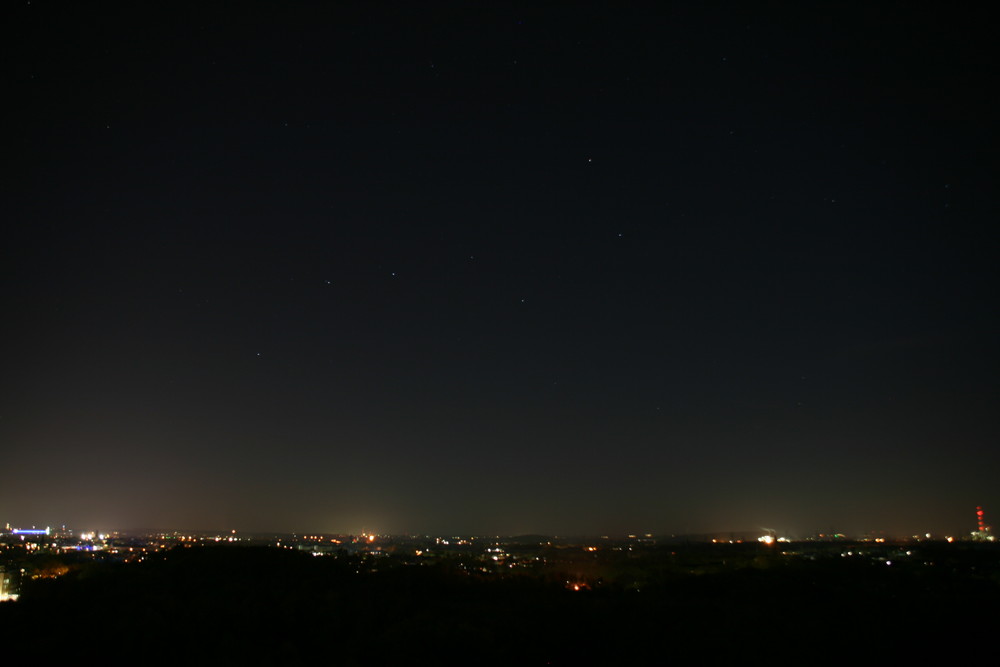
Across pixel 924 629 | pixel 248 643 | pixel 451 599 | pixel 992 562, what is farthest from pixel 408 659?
pixel 992 562

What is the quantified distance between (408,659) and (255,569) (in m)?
21.9

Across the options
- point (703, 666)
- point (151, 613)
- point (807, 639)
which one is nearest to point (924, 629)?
point (807, 639)

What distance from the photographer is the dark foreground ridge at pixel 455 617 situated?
66.9ft

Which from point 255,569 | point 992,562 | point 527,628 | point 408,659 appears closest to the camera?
point 408,659

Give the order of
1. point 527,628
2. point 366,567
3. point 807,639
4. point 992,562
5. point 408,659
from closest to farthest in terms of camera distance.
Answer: point 408,659
point 807,639
point 527,628
point 366,567
point 992,562

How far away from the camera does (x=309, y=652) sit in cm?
2066

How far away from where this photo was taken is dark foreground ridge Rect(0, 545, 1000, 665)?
2041 centimetres

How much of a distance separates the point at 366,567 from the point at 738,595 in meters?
25.5

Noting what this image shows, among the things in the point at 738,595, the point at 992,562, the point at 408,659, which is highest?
the point at 408,659

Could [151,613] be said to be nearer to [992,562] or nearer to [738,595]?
[738,595]

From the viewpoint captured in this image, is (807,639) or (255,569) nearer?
(807,639)

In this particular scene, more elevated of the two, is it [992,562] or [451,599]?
[451,599]

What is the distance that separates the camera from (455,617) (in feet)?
85.1

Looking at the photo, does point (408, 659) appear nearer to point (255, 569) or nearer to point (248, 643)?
point (248, 643)
